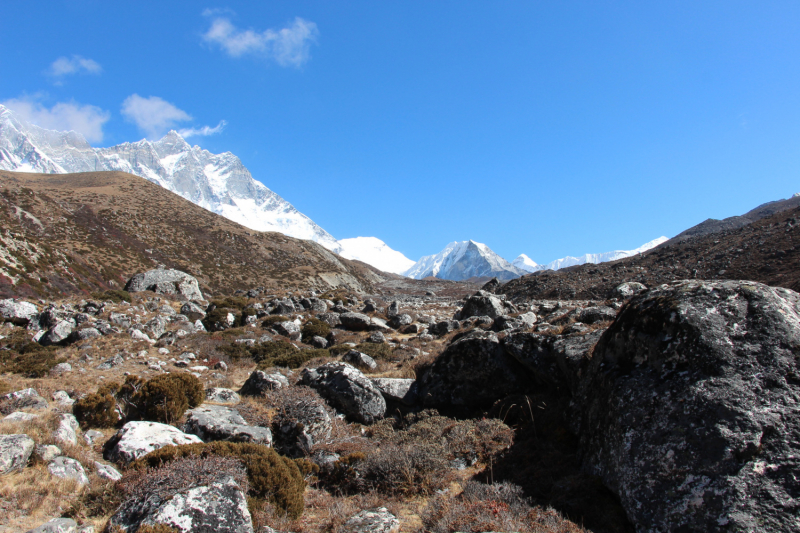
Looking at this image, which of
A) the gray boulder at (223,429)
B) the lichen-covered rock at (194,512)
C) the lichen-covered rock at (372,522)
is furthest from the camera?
the gray boulder at (223,429)

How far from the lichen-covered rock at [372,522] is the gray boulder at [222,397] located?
649cm

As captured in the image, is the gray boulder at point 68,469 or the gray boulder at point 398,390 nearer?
the gray boulder at point 68,469

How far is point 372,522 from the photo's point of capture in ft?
18.0

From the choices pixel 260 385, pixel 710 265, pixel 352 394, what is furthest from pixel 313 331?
pixel 710 265

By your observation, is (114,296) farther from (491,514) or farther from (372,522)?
(491,514)

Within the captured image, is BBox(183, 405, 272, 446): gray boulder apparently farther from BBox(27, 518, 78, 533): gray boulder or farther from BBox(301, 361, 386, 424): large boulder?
BBox(27, 518, 78, 533): gray boulder

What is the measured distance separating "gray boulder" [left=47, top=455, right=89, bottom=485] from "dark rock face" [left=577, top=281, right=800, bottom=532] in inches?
342

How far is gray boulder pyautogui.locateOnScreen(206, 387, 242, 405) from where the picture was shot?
10.7 meters

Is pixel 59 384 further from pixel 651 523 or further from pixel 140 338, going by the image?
pixel 651 523

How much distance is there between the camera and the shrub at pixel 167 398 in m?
8.64

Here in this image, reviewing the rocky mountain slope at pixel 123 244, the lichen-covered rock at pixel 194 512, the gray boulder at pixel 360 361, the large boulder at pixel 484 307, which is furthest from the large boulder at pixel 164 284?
the lichen-covered rock at pixel 194 512

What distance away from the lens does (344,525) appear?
5.48m

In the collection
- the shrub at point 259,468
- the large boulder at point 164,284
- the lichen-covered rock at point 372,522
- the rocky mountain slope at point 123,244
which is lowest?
the lichen-covered rock at point 372,522

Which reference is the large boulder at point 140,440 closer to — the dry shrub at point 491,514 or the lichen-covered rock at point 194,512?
the lichen-covered rock at point 194,512
